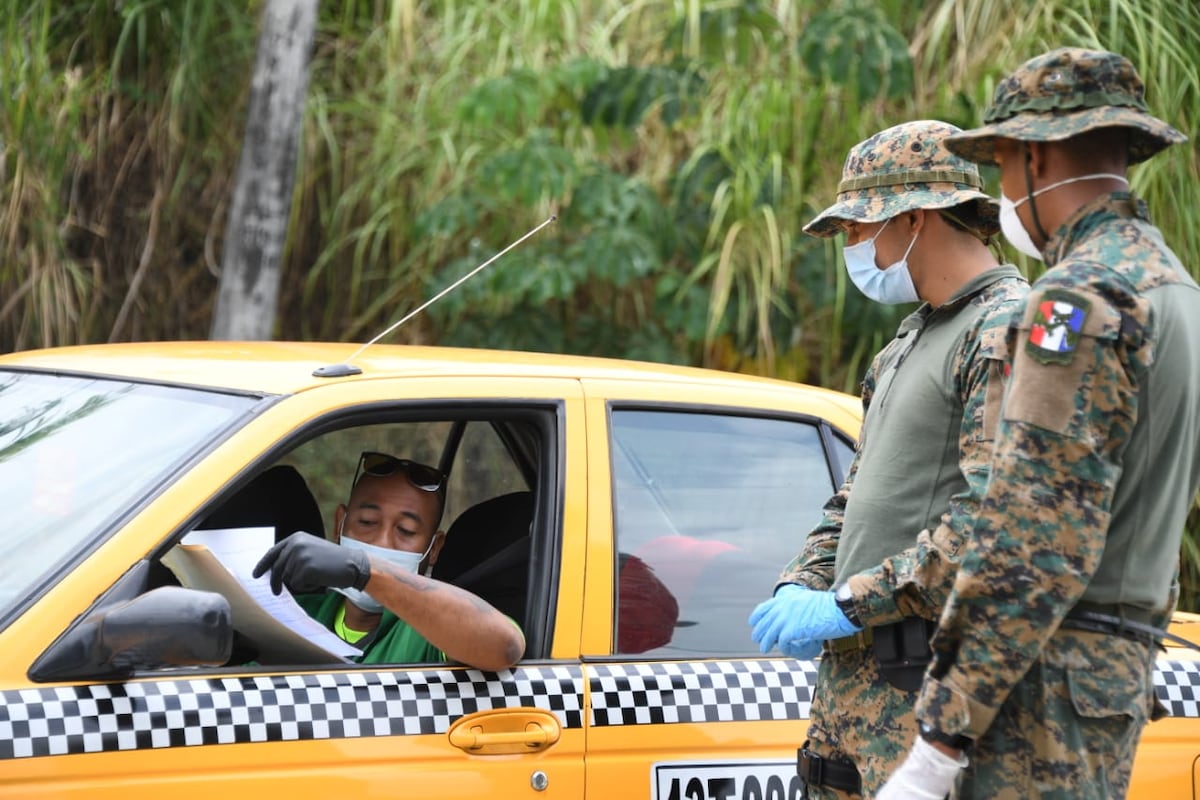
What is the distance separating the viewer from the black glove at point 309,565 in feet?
7.82

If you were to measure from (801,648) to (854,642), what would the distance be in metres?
0.09

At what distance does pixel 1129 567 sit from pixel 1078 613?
0.31 feet

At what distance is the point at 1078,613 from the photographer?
2.05m

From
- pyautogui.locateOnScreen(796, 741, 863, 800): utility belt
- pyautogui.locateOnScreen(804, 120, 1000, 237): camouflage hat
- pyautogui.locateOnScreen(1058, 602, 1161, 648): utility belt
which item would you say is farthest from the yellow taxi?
pyautogui.locateOnScreen(1058, 602, 1161, 648): utility belt

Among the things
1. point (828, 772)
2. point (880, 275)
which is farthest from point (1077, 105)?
point (828, 772)

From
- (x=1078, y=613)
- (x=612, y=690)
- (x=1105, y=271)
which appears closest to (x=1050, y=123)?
(x=1105, y=271)

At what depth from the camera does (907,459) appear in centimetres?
239

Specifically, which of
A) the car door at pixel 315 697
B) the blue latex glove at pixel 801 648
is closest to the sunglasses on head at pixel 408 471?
the car door at pixel 315 697

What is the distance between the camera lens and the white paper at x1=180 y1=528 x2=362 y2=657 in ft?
8.73

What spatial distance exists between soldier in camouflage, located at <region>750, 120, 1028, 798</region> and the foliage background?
11.4 ft

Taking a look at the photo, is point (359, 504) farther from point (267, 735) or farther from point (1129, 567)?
point (1129, 567)

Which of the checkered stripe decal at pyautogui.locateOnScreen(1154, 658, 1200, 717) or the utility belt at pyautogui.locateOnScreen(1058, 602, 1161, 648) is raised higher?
the utility belt at pyautogui.locateOnScreen(1058, 602, 1161, 648)

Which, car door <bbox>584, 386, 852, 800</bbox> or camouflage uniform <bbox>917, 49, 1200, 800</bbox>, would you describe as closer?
camouflage uniform <bbox>917, 49, 1200, 800</bbox>

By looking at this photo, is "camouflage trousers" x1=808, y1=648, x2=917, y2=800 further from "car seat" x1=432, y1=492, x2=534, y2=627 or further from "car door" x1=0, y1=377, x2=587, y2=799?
"car seat" x1=432, y1=492, x2=534, y2=627
